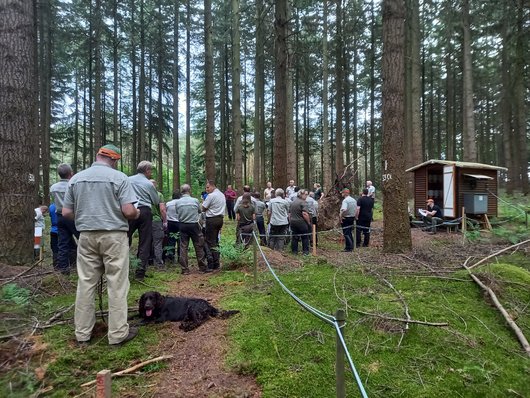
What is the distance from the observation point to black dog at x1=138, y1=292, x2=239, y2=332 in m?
4.20

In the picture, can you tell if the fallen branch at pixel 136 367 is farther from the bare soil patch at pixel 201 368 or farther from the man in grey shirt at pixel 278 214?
the man in grey shirt at pixel 278 214

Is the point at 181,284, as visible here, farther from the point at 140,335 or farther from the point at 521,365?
the point at 521,365

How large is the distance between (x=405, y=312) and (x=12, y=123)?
6.68 metres

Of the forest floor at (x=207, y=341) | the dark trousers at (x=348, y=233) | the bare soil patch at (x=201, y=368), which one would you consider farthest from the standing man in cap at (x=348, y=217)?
the bare soil patch at (x=201, y=368)

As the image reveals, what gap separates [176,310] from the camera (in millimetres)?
4348

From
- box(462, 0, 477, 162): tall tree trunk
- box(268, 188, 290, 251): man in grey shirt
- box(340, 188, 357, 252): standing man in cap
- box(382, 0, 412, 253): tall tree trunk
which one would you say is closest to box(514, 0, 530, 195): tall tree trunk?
box(462, 0, 477, 162): tall tree trunk

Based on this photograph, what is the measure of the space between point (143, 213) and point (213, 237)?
216 cm

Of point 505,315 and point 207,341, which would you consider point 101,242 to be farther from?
point 505,315

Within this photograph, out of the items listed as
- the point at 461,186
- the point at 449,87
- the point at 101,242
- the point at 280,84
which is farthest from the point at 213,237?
the point at 449,87

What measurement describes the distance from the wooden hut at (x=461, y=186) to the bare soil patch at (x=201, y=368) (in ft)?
46.2

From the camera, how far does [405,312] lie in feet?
13.3

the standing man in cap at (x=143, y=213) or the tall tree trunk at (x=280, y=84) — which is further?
the tall tree trunk at (x=280, y=84)

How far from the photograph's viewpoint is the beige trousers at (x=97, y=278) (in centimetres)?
354

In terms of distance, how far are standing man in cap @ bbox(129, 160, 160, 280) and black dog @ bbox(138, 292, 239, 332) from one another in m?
1.85
